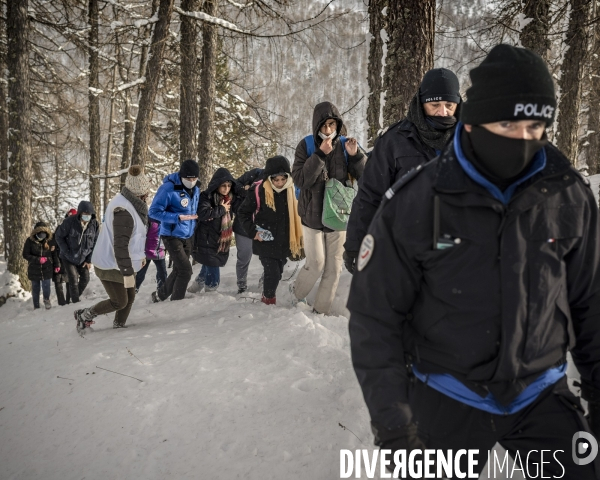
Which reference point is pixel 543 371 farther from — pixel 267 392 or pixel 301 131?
pixel 301 131

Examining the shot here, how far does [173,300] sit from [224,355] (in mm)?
2691

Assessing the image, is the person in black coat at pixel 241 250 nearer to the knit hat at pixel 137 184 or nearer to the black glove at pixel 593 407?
the knit hat at pixel 137 184

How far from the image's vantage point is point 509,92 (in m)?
1.57

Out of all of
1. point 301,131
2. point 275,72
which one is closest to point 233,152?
point 275,72

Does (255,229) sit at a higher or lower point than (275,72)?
lower

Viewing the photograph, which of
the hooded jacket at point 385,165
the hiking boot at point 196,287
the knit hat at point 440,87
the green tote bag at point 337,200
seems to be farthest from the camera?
the hiking boot at point 196,287

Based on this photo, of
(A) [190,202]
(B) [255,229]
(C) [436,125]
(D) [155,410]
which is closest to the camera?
(C) [436,125]

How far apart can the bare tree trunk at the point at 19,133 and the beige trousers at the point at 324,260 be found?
9006 mm

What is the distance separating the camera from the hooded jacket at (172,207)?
6352 millimetres

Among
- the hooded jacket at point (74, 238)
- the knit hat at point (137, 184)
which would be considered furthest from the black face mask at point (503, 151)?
the hooded jacket at point (74, 238)

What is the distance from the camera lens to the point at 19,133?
1059cm

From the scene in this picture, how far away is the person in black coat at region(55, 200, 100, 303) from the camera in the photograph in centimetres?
871

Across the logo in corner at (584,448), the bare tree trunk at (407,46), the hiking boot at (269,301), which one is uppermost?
the bare tree trunk at (407,46)

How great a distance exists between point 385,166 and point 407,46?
2264 millimetres
